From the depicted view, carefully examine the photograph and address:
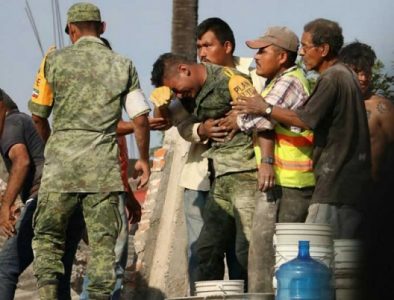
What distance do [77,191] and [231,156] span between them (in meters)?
1.09

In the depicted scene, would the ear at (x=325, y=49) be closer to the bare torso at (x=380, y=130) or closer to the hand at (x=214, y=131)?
the bare torso at (x=380, y=130)

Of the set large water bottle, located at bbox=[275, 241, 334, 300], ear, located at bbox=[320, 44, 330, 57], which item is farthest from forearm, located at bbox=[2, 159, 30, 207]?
large water bottle, located at bbox=[275, 241, 334, 300]

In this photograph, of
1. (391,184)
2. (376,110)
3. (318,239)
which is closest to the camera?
(391,184)

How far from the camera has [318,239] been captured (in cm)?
573

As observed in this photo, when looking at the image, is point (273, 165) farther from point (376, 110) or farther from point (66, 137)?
point (66, 137)

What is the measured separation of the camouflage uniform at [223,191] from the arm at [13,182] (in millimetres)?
1422

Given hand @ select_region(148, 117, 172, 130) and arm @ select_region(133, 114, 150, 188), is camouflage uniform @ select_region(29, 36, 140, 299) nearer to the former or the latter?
arm @ select_region(133, 114, 150, 188)

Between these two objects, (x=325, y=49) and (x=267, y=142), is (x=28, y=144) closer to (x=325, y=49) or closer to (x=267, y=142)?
(x=267, y=142)

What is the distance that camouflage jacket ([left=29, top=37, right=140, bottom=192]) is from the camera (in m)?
6.86

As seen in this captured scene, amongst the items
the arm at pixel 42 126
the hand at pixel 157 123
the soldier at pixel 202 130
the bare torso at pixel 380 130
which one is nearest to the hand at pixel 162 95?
the soldier at pixel 202 130

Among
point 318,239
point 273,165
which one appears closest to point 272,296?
point 318,239

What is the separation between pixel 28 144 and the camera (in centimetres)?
807

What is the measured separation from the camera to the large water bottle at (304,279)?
535cm

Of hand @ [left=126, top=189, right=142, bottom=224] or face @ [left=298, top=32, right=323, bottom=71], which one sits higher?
face @ [left=298, top=32, right=323, bottom=71]
